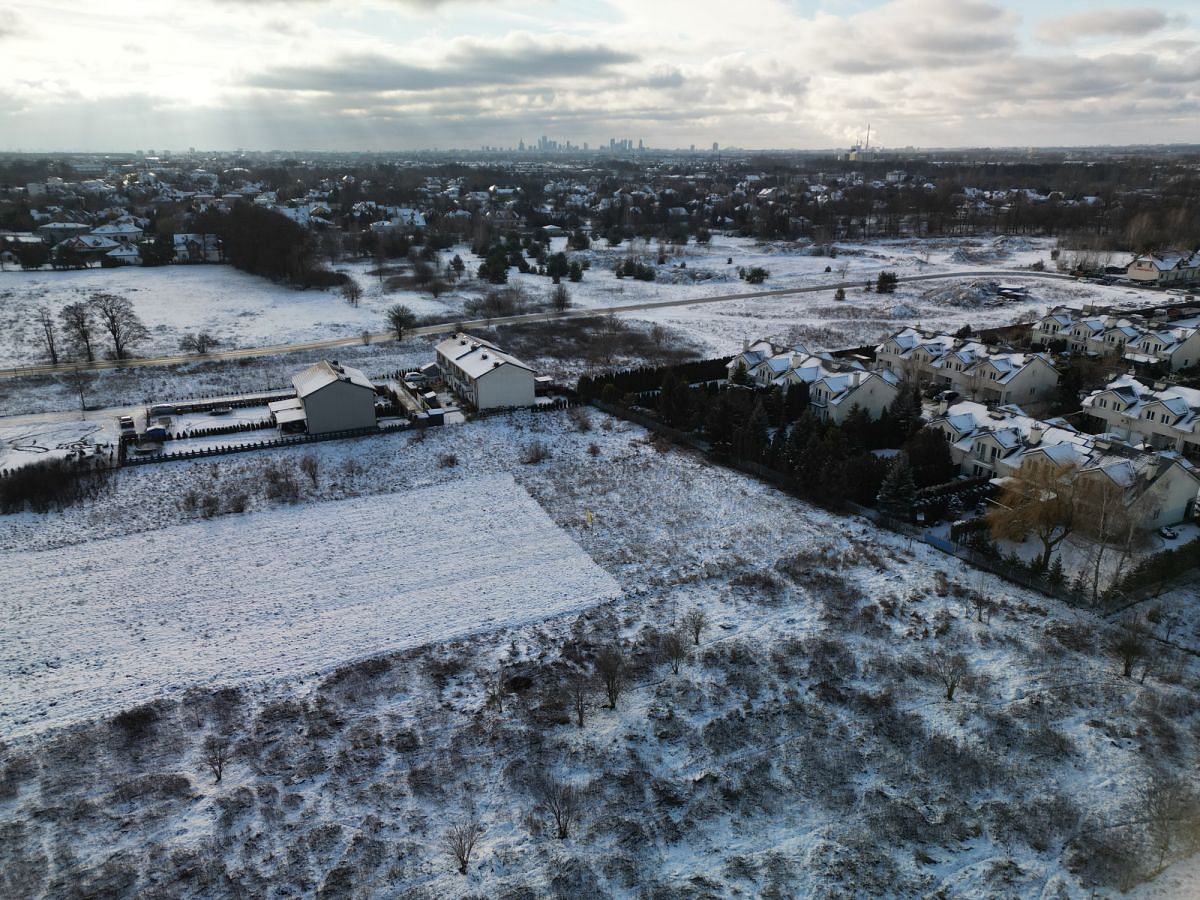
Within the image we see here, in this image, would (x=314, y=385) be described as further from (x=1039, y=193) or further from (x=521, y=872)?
(x=1039, y=193)

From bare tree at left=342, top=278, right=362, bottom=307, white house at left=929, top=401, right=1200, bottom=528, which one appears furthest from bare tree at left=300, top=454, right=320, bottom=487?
bare tree at left=342, top=278, right=362, bottom=307

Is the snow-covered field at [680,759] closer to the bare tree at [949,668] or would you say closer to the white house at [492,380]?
the bare tree at [949,668]

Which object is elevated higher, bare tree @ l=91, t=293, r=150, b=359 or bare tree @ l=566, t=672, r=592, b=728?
bare tree @ l=91, t=293, r=150, b=359

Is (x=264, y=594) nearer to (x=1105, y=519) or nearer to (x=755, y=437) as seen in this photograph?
(x=755, y=437)

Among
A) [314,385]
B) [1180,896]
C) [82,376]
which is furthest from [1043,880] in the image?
[82,376]

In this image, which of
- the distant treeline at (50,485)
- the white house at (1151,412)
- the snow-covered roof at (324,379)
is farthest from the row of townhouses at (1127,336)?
the distant treeline at (50,485)

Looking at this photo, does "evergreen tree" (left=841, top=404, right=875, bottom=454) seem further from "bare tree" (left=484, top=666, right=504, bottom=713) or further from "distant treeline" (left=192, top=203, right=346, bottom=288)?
"distant treeline" (left=192, top=203, right=346, bottom=288)
